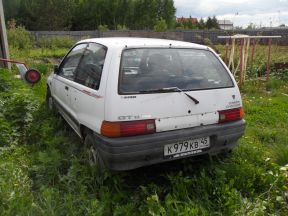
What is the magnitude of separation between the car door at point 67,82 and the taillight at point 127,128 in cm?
102

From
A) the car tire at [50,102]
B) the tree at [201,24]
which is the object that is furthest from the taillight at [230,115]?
the tree at [201,24]

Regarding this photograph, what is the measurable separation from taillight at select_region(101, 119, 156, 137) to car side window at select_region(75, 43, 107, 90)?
475mm

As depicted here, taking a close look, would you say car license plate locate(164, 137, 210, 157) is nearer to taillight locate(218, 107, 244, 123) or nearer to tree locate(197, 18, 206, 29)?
taillight locate(218, 107, 244, 123)

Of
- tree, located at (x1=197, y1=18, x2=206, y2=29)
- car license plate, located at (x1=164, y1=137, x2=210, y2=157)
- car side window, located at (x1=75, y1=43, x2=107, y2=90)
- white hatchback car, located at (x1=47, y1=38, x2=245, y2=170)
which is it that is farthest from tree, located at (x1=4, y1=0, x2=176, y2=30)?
car license plate, located at (x1=164, y1=137, x2=210, y2=157)

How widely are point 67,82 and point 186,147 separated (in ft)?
6.51

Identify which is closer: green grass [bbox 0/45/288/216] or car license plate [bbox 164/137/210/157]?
green grass [bbox 0/45/288/216]

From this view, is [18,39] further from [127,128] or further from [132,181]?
[127,128]

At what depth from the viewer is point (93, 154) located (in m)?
3.45

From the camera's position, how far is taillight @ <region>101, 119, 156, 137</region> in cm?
291

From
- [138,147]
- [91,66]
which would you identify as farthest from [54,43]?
[138,147]

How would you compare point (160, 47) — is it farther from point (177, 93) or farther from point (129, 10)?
point (129, 10)

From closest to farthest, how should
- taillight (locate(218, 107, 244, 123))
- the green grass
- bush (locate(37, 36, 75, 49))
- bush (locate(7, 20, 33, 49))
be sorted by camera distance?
1. the green grass
2. taillight (locate(218, 107, 244, 123))
3. bush (locate(7, 20, 33, 49))
4. bush (locate(37, 36, 75, 49))

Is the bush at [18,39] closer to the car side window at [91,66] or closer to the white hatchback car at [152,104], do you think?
the car side window at [91,66]

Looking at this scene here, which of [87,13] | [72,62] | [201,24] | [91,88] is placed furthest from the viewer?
[201,24]
